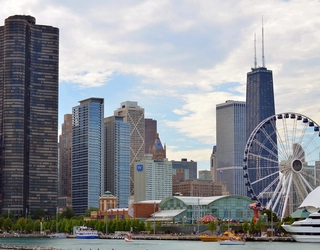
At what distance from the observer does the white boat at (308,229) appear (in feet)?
489

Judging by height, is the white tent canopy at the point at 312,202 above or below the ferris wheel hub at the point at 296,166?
below

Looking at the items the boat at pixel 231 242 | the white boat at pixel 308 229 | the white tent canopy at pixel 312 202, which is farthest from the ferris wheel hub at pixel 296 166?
the boat at pixel 231 242

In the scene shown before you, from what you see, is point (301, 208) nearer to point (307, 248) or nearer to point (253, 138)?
point (253, 138)

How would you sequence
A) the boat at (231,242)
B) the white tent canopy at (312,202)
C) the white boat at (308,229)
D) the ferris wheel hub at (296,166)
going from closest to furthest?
the white boat at (308,229), the white tent canopy at (312,202), the boat at (231,242), the ferris wheel hub at (296,166)

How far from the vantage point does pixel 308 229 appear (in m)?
151

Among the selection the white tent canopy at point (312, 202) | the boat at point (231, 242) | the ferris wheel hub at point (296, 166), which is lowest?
the boat at point (231, 242)

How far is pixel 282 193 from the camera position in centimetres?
16438

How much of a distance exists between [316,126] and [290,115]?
21.5 feet

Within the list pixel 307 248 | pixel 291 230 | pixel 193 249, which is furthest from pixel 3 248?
pixel 291 230

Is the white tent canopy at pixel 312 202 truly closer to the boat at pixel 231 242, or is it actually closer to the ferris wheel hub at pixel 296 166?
the ferris wheel hub at pixel 296 166

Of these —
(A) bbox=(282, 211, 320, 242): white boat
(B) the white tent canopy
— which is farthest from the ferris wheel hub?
(A) bbox=(282, 211, 320, 242): white boat

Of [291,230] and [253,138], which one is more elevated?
[253,138]

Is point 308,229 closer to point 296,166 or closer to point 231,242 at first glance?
point 296,166

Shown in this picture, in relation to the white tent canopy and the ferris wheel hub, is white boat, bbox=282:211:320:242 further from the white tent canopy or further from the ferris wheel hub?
the ferris wheel hub
